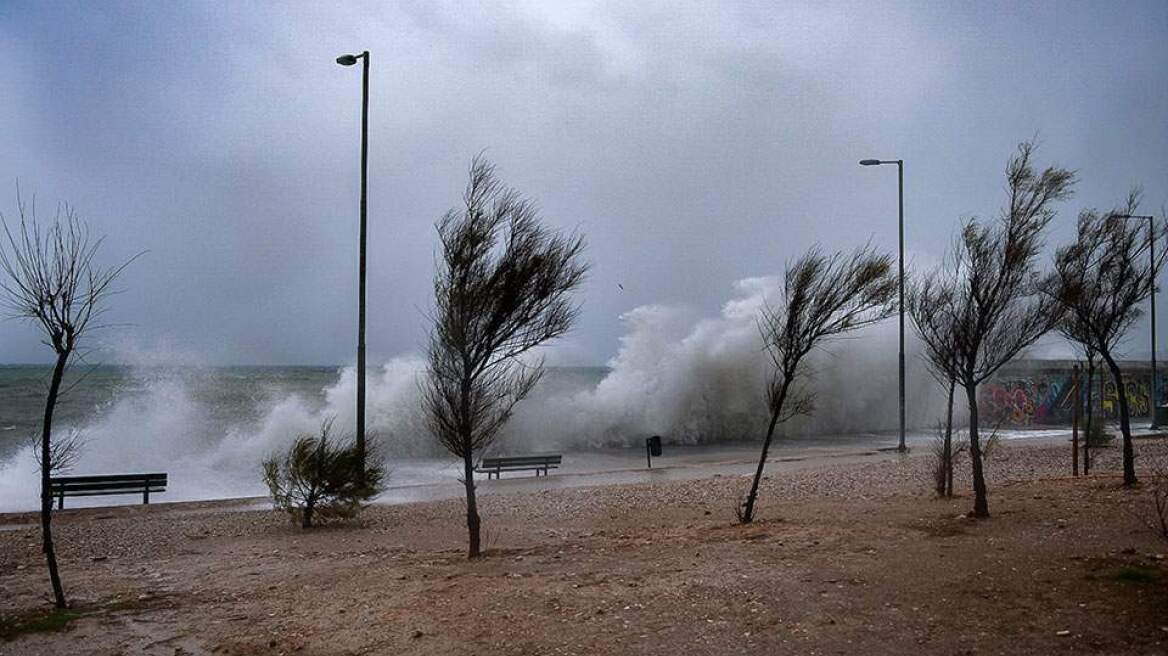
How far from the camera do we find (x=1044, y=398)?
137 ft

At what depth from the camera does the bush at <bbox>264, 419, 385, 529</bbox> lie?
44.0ft

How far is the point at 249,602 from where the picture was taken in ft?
25.8

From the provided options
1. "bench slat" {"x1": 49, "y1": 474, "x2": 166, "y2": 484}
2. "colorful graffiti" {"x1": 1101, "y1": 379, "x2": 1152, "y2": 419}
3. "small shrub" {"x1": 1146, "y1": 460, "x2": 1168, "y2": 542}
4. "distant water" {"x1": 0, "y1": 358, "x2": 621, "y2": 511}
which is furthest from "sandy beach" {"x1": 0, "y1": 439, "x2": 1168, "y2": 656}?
"colorful graffiti" {"x1": 1101, "y1": 379, "x2": 1152, "y2": 419}

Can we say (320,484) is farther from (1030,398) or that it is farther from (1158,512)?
(1030,398)

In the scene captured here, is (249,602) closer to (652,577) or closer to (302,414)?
(652,577)

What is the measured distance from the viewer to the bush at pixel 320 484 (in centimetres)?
1340

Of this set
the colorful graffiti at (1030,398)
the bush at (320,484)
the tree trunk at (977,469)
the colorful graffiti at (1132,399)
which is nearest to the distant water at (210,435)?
the bush at (320,484)

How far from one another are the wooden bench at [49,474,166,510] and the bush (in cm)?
623

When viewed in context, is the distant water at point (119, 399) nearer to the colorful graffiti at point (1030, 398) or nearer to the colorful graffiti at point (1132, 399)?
the colorful graffiti at point (1030, 398)

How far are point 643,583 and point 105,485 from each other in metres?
14.8

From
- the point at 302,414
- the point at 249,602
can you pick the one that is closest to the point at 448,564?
the point at 249,602

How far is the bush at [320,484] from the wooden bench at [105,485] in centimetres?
623

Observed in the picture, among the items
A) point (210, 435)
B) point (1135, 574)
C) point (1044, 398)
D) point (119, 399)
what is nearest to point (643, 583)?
point (1135, 574)


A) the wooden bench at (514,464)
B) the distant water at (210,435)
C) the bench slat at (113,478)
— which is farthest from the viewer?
the distant water at (210,435)
